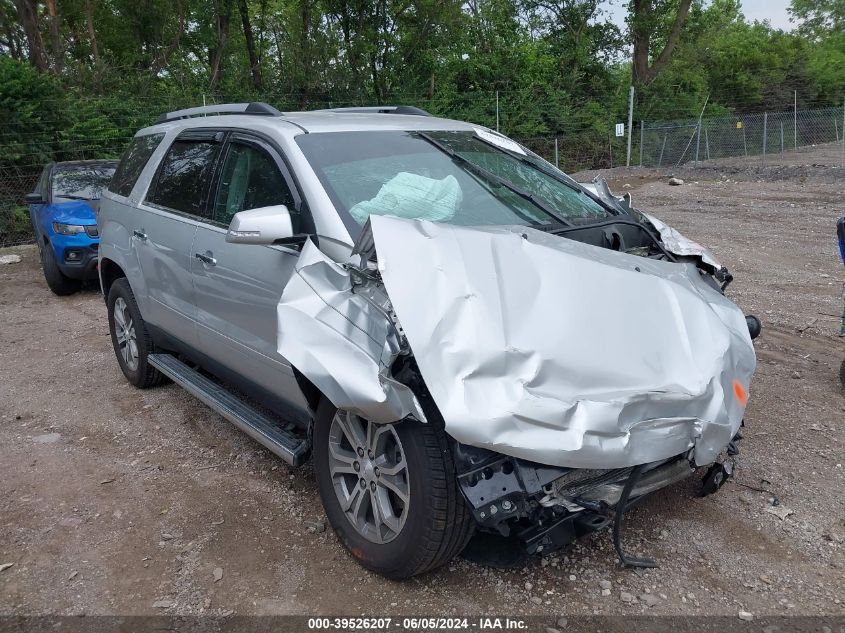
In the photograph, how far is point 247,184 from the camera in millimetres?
3775

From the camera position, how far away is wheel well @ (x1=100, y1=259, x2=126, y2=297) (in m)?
5.36

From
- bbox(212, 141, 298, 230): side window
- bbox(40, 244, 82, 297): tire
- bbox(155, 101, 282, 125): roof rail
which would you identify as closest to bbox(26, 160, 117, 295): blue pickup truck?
bbox(40, 244, 82, 297): tire

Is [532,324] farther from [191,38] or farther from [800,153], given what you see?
[800,153]

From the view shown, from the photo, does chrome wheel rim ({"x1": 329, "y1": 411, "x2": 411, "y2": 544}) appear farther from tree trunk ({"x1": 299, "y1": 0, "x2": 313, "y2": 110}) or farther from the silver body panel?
tree trunk ({"x1": 299, "y1": 0, "x2": 313, "y2": 110})

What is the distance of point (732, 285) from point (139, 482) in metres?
6.02

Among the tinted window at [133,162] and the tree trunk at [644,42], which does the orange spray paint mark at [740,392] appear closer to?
the tinted window at [133,162]

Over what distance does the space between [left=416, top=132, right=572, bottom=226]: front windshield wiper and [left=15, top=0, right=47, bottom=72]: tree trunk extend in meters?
15.9

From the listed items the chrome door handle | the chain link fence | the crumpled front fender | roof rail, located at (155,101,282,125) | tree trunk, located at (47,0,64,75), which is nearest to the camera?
the crumpled front fender

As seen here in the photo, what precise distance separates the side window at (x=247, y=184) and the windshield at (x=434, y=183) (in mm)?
211

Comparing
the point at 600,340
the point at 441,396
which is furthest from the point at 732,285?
the point at 441,396

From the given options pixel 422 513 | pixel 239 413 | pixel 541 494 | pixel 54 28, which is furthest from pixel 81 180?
pixel 54 28

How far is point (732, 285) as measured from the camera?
742cm

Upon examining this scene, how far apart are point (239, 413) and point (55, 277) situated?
21.0ft

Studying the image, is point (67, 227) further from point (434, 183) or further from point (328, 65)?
point (328, 65)
